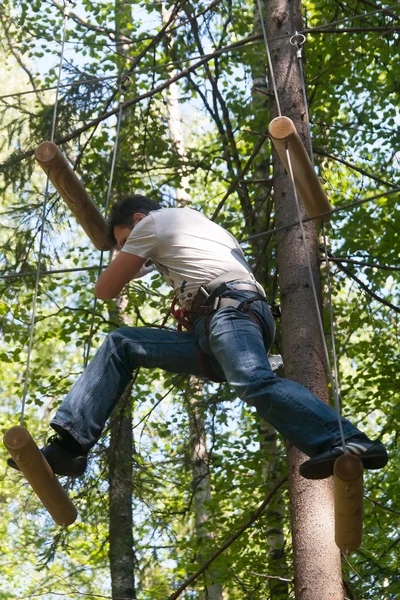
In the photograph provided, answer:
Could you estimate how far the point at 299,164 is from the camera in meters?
3.62

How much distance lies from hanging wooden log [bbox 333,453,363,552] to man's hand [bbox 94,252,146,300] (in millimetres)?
1149

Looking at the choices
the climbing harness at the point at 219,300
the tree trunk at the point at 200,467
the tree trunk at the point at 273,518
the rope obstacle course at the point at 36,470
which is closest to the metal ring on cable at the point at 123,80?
the climbing harness at the point at 219,300

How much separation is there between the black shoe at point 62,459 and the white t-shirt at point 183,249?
68 cm

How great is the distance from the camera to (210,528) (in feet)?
23.3

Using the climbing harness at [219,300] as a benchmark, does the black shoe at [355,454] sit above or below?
below

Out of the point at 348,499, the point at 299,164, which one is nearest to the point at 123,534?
the point at 299,164

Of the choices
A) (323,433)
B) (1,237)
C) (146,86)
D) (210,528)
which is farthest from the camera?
(1,237)

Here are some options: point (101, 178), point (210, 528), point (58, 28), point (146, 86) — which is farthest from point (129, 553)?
point (58, 28)

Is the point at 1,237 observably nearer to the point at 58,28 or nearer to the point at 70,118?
the point at 58,28

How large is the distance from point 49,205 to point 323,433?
4.95m

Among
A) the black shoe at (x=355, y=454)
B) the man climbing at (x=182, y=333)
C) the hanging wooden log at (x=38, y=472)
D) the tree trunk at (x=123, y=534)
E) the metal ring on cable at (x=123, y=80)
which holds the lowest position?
the black shoe at (x=355, y=454)

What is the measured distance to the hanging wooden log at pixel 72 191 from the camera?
3841mm

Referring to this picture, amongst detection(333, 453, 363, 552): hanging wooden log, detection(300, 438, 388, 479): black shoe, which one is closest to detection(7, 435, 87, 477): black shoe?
detection(300, 438, 388, 479): black shoe

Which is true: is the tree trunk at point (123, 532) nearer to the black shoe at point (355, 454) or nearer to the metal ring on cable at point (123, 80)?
the metal ring on cable at point (123, 80)
